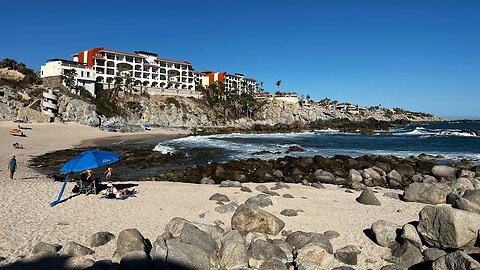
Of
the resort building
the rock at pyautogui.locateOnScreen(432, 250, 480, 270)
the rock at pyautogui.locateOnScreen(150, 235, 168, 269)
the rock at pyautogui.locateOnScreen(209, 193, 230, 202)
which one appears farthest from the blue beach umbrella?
the resort building

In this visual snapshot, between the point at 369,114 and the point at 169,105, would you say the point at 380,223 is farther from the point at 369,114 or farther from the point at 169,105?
the point at 369,114

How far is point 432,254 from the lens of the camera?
29.4 feet

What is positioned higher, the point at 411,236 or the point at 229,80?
the point at 229,80

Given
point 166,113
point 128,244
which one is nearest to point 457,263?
point 128,244

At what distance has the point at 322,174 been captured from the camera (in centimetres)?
2402

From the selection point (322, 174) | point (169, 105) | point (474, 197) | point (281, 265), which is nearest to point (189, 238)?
point (281, 265)

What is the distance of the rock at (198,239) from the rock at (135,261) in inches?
54.4

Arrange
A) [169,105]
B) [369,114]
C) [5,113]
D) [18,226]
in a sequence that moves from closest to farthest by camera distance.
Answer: [18,226], [5,113], [169,105], [369,114]

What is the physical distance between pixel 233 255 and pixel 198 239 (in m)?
1.05

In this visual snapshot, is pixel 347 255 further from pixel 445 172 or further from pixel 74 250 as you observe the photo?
pixel 445 172

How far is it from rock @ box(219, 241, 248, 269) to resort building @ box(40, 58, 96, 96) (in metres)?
83.0

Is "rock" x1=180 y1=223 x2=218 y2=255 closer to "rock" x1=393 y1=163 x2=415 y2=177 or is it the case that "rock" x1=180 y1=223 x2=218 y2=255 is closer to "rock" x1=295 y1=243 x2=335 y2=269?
"rock" x1=295 y1=243 x2=335 y2=269

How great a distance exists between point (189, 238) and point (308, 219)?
5610mm

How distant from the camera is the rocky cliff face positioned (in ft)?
223
